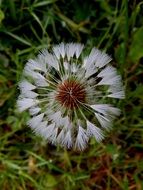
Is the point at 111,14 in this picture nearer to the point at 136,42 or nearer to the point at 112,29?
the point at 112,29

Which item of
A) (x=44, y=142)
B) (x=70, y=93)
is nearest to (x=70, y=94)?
(x=70, y=93)

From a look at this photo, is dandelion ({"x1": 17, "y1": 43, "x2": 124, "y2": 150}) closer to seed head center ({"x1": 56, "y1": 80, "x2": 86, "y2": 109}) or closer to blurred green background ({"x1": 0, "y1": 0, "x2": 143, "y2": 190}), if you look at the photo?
seed head center ({"x1": 56, "y1": 80, "x2": 86, "y2": 109})

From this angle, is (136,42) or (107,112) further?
(136,42)

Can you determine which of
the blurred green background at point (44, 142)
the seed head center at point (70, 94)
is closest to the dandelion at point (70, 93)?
the seed head center at point (70, 94)

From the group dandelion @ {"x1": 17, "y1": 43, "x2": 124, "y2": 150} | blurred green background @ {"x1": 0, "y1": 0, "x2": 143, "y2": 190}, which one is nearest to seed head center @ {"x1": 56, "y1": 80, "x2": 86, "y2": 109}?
dandelion @ {"x1": 17, "y1": 43, "x2": 124, "y2": 150}

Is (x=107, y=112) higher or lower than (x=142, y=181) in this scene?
higher

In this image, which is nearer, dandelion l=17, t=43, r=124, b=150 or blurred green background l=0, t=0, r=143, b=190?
dandelion l=17, t=43, r=124, b=150

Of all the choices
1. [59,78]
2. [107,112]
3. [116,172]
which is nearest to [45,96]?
[59,78]
